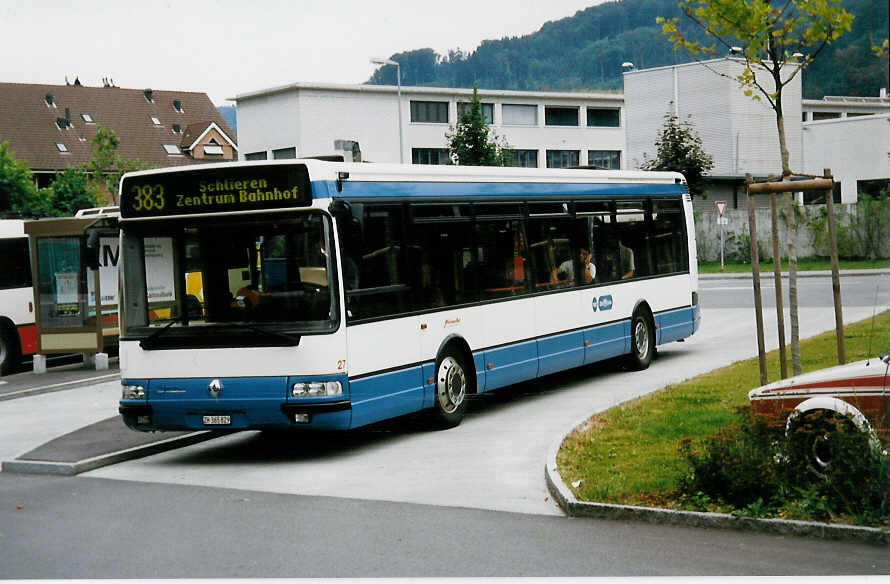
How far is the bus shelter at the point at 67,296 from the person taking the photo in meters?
22.7

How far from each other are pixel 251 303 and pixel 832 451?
5.67 meters

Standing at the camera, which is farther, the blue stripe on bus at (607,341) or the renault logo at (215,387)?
the blue stripe on bus at (607,341)

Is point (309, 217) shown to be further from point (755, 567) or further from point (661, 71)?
point (661, 71)

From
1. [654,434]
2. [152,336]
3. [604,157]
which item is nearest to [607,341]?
[654,434]

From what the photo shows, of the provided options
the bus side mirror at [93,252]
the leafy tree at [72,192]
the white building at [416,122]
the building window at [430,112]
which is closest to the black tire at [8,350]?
the bus side mirror at [93,252]

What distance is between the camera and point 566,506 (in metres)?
9.03

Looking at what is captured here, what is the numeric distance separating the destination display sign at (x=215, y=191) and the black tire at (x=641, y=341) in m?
7.76

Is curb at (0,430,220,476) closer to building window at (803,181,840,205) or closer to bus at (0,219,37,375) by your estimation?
building window at (803,181,840,205)

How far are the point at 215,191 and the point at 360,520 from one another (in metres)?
4.12

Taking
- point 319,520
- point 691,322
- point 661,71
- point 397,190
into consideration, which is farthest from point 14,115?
point 319,520

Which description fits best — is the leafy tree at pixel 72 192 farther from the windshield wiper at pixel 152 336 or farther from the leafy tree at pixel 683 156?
the windshield wiper at pixel 152 336

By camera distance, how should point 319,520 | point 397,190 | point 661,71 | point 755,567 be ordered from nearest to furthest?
point 755,567, point 319,520, point 397,190, point 661,71

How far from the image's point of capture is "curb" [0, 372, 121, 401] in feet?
62.9

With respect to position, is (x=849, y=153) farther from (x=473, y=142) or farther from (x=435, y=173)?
(x=473, y=142)
